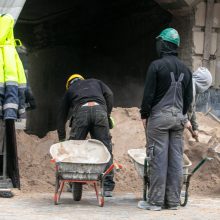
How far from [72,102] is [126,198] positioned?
1.45 meters

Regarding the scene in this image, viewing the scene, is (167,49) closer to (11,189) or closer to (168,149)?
(168,149)

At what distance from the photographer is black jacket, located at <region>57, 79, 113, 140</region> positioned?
32.4 ft

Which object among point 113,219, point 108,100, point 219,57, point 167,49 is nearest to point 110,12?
point 219,57

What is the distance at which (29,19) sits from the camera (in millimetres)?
19016

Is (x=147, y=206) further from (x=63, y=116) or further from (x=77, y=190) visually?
(x=63, y=116)

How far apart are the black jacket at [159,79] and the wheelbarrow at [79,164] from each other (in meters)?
0.84

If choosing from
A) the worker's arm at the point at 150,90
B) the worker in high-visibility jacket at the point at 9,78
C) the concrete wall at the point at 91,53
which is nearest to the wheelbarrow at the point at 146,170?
the worker's arm at the point at 150,90

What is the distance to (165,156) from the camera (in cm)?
862

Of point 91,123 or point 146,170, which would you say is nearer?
point 146,170

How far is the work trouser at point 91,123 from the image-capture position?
9852 millimetres

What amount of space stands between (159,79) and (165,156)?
877mm

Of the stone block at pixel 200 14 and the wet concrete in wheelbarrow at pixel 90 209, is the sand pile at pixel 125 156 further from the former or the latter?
the stone block at pixel 200 14

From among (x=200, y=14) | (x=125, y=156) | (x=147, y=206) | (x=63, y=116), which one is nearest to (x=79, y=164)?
(x=147, y=206)

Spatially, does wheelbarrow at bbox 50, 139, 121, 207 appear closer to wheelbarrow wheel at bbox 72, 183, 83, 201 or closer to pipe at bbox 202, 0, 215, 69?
wheelbarrow wheel at bbox 72, 183, 83, 201
